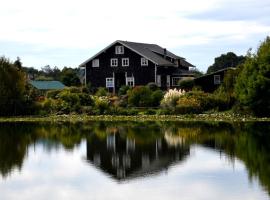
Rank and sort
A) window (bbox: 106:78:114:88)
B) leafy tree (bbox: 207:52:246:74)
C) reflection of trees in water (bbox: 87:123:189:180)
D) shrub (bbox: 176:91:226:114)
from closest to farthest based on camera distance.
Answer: reflection of trees in water (bbox: 87:123:189:180), shrub (bbox: 176:91:226:114), window (bbox: 106:78:114:88), leafy tree (bbox: 207:52:246:74)

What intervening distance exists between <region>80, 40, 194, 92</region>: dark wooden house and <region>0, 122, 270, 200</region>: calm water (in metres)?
Answer: 31.6

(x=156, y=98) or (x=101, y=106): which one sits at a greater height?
(x=156, y=98)

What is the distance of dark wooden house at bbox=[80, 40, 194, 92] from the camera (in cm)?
7312

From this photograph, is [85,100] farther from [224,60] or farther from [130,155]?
[224,60]

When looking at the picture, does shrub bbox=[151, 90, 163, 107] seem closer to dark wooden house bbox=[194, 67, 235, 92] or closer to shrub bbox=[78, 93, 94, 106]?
shrub bbox=[78, 93, 94, 106]

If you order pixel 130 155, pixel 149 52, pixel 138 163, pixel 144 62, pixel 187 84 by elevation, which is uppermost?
pixel 149 52

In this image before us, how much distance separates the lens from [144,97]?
192 feet

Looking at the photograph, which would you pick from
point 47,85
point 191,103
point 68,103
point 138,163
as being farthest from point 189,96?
point 47,85

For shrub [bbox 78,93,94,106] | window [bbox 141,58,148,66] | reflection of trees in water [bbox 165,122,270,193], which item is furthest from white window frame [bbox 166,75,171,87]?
reflection of trees in water [bbox 165,122,270,193]

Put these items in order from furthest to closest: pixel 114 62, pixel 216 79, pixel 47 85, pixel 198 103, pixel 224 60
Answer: pixel 224 60 < pixel 47 85 < pixel 114 62 < pixel 216 79 < pixel 198 103

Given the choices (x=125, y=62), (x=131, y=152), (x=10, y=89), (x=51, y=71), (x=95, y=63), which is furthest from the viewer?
(x=51, y=71)

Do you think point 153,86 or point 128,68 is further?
point 128,68

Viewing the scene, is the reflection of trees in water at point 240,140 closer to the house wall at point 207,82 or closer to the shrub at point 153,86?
the shrub at point 153,86

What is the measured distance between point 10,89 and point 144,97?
12639 millimetres
